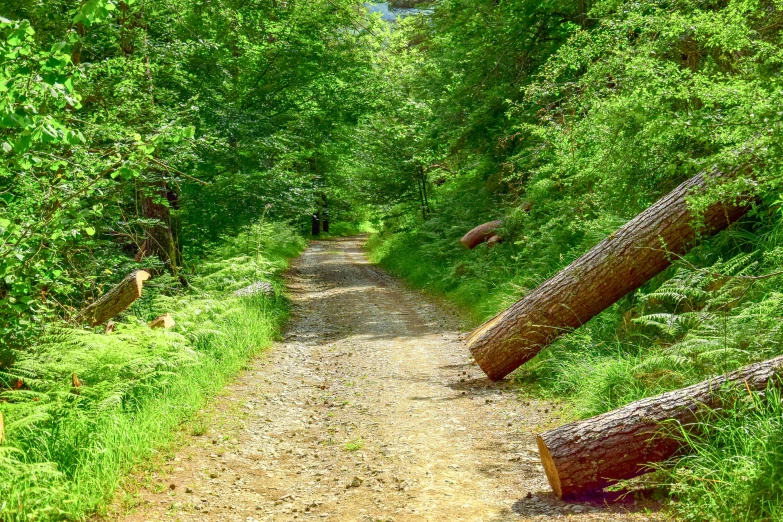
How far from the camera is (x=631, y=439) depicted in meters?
4.78

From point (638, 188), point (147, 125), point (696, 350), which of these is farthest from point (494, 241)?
point (696, 350)

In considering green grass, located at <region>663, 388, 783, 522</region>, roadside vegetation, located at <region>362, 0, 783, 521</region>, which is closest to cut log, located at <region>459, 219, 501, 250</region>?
roadside vegetation, located at <region>362, 0, 783, 521</region>

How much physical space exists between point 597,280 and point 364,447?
359cm

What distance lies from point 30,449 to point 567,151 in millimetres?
8874

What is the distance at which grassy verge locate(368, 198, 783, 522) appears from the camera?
4.10 metres

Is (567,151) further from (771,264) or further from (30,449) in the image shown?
(30,449)

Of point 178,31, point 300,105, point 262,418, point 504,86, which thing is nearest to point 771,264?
point 262,418

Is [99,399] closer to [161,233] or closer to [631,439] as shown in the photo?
[631,439]

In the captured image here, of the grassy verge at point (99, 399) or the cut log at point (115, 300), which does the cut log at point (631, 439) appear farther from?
the cut log at point (115, 300)

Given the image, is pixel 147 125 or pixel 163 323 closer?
pixel 163 323

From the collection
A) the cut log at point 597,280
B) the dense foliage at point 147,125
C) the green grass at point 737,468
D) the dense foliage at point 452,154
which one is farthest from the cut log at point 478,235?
the green grass at point 737,468

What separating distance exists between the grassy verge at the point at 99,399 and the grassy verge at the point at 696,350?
4.15 metres

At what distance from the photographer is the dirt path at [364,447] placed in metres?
5.16

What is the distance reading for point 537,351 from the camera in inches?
335
